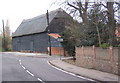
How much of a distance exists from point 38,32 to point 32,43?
517 centimetres

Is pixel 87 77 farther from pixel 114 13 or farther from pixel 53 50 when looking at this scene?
pixel 53 50

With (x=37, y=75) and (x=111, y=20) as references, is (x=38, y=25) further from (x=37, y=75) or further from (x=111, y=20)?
(x=37, y=75)

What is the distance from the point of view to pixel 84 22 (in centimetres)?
2958

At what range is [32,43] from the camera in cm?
6203

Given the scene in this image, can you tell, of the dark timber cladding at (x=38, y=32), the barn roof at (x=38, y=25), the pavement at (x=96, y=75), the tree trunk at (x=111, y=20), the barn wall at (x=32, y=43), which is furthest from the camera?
the barn wall at (x=32, y=43)

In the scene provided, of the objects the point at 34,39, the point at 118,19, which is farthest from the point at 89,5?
the point at 34,39

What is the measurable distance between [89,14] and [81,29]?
2948mm

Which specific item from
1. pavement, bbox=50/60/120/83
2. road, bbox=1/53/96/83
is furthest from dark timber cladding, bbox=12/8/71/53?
pavement, bbox=50/60/120/83

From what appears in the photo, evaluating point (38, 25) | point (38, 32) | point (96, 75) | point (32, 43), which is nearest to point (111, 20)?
point (96, 75)

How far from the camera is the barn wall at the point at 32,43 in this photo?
184ft

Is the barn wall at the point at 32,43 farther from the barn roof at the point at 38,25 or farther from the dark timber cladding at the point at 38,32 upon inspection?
the barn roof at the point at 38,25

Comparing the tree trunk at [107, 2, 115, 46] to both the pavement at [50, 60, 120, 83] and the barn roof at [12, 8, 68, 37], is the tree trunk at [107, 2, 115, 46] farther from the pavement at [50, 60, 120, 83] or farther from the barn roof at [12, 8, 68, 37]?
the barn roof at [12, 8, 68, 37]

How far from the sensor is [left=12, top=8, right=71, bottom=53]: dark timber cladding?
54.8 m

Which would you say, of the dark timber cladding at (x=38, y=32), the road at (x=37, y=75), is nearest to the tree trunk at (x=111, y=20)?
the road at (x=37, y=75)
